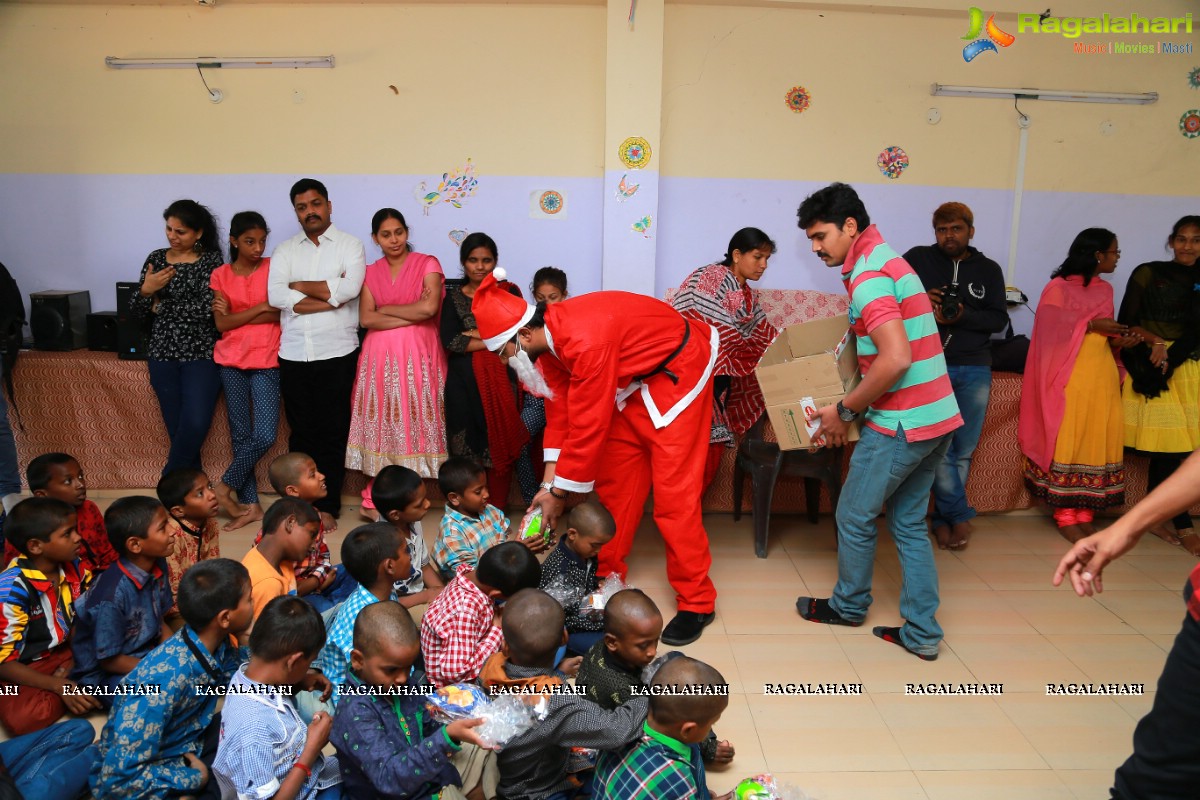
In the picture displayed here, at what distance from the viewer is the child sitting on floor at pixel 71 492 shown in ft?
10.3

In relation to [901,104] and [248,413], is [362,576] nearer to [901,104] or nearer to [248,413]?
[248,413]

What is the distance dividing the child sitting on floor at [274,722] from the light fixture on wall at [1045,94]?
4.38m

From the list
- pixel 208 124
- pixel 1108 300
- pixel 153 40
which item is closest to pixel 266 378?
pixel 208 124

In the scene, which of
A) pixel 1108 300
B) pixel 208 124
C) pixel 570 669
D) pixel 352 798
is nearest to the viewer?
pixel 352 798

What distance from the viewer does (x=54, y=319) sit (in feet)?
15.3

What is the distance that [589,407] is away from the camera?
3.04 m

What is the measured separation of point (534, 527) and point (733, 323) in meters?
1.48

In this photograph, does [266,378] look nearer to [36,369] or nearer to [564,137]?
[36,369]

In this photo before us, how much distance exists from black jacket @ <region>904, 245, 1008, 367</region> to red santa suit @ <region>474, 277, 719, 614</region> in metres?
1.31

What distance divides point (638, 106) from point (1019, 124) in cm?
216

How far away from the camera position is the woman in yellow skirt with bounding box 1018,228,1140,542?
166 inches

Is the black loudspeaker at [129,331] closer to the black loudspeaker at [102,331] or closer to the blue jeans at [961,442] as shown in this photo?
the black loudspeaker at [102,331]

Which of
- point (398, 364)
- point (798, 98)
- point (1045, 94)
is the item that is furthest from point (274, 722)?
point (1045, 94)

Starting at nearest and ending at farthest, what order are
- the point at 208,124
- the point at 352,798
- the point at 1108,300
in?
the point at 352,798 < the point at 1108,300 < the point at 208,124
